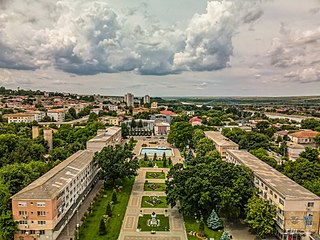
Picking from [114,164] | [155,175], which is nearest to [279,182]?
[114,164]

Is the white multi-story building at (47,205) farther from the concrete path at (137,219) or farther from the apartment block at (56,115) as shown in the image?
the apartment block at (56,115)

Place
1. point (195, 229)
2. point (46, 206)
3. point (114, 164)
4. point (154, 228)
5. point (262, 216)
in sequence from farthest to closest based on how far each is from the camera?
point (114, 164)
point (154, 228)
point (195, 229)
point (262, 216)
point (46, 206)

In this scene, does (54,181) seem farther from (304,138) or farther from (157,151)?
(304,138)

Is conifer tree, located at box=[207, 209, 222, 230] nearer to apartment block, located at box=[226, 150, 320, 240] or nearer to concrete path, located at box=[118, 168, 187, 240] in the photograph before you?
concrete path, located at box=[118, 168, 187, 240]

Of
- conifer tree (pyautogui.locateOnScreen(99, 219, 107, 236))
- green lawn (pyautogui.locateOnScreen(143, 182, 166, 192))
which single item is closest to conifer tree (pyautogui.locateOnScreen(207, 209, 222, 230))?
conifer tree (pyautogui.locateOnScreen(99, 219, 107, 236))

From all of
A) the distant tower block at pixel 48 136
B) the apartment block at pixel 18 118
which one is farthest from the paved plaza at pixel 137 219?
the apartment block at pixel 18 118

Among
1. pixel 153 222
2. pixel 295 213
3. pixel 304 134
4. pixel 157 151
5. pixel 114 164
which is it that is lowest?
pixel 157 151
